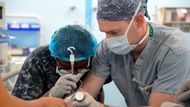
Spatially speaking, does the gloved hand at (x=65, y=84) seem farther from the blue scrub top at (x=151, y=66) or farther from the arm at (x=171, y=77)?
the arm at (x=171, y=77)

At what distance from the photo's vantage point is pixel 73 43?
1511mm

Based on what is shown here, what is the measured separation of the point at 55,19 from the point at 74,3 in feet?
1.39

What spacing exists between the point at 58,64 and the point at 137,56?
1.62ft

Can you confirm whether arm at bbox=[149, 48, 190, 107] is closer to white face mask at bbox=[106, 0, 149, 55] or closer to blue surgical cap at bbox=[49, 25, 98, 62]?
white face mask at bbox=[106, 0, 149, 55]

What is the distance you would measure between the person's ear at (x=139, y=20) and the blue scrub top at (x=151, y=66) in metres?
0.11

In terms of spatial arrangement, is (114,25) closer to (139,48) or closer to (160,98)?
(139,48)

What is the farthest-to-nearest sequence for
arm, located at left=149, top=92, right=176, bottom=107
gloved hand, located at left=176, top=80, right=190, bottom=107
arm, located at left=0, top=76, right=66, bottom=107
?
arm, located at left=149, top=92, right=176, bottom=107
gloved hand, located at left=176, top=80, right=190, bottom=107
arm, located at left=0, top=76, right=66, bottom=107

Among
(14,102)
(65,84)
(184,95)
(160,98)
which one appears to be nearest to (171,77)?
(160,98)

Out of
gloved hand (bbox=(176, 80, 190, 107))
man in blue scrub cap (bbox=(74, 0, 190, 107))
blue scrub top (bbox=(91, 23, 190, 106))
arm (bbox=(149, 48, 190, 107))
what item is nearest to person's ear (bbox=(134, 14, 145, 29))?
man in blue scrub cap (bbox=(74, 0, 190, 107))

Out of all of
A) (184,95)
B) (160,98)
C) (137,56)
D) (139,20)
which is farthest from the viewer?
(137,56)

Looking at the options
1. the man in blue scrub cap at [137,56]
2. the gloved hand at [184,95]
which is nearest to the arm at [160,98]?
the man in blue scrub cap at [137,56]

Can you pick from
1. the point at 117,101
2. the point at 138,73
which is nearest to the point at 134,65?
the point at 138,73

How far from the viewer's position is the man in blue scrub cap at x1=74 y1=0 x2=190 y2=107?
4.54 ft

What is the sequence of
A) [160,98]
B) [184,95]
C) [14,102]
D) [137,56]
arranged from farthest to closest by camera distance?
[137,56]
[160,98]
[184,95]
[14,102]
